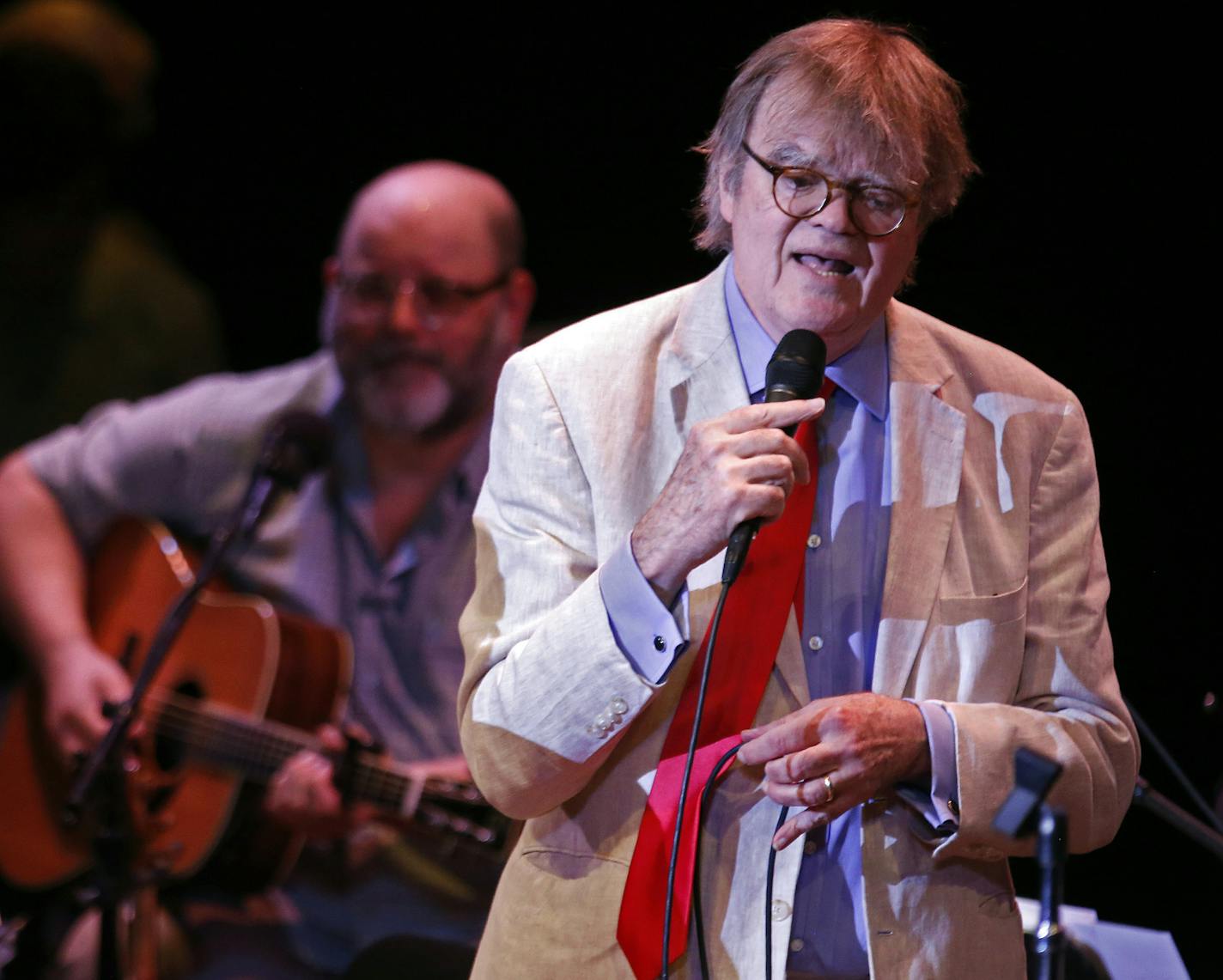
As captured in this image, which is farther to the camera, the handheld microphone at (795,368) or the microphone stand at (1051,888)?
the handheld microphone at (795,368)

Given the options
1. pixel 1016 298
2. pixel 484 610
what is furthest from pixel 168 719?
pixel 1016 298

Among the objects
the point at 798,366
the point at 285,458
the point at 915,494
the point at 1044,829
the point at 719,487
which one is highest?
the point at 798,366

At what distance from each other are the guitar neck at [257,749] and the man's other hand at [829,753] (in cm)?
185

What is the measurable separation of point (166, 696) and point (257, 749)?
308 millimetres

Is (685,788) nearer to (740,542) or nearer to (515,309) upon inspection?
(740,542)

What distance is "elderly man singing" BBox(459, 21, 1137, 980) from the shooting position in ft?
5.39

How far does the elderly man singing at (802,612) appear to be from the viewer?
1643mm

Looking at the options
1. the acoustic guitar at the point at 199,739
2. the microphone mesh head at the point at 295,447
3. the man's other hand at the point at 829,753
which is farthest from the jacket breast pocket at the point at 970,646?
the microphone mesh head at the point at 295,447

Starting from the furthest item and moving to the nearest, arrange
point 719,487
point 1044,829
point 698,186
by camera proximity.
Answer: point 698,186 → point 719,487 → point 1044,829

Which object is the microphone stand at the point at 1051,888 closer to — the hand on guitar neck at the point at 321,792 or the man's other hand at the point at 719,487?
the man's other hand at the point at 719,487

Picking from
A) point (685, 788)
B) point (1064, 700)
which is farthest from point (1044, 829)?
point (1064, 700)

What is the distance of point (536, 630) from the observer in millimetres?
1690

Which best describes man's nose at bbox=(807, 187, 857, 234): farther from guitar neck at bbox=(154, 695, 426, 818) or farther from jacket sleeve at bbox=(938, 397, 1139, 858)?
guitar neck at bbox=(154, 695, 426, 818)

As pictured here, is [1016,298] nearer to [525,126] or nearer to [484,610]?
[525,126]
